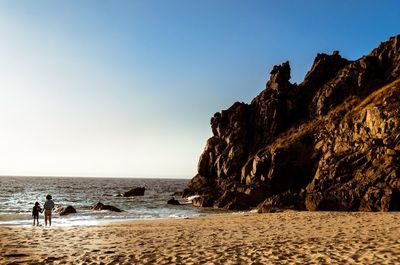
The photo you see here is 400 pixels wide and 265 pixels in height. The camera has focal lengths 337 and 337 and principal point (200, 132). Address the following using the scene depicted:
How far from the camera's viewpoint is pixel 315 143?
58.0 metres

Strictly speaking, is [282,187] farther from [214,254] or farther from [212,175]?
[214,254]

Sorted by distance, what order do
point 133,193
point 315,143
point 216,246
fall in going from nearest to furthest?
point 216,246 < point 315,143 < point 133,193

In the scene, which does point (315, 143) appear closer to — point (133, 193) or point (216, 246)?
point (216, 246)

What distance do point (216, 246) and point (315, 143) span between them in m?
46.7

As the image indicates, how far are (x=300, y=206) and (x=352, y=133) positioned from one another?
1671cm

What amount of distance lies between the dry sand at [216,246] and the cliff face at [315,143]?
18501 millimetres

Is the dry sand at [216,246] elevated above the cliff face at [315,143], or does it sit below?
below

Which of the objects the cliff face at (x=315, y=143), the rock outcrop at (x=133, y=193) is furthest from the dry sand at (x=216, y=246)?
the rock outcrop at (x=133, y=193)

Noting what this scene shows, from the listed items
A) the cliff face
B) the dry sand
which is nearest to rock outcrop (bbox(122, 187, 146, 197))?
the cliff face

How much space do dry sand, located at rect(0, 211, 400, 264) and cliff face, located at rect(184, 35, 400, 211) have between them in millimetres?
18501

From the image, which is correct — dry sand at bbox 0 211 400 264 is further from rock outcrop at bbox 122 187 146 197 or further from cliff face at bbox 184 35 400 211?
rock outcrop at bbox 122 187 146 197

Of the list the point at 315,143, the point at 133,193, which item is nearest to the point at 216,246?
the point at 315,143

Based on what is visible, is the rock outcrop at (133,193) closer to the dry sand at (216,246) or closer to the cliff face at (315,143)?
the cliff face at (315,143)

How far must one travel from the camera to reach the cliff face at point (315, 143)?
3884 centimetres
